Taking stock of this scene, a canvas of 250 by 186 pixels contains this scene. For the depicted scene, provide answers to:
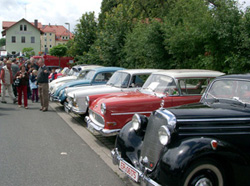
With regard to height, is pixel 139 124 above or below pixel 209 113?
below

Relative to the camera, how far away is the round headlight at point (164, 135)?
354 cm

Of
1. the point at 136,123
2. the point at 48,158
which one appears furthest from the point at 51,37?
the point at 136,123

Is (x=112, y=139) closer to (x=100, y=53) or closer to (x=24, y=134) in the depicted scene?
(x=24, y=134)

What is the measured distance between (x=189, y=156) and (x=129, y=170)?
0.98 m

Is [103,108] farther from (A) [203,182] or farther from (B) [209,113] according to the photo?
(A) [203,182]

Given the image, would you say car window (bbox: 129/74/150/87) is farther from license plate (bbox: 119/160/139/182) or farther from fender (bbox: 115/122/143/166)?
license plate (bbox: 119/160/139/182)

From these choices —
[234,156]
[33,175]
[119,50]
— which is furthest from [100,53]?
[234,156]

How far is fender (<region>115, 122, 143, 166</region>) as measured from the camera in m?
4.34

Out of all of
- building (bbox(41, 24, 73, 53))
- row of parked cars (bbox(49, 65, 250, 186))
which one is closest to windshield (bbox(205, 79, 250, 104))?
row of parked cars (bbox(49, 65, 250, 186))

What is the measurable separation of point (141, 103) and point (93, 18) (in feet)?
68.8

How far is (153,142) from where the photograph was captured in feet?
12.7

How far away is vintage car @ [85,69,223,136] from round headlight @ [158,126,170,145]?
2.48 meters

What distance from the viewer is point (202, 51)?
37.2 ft

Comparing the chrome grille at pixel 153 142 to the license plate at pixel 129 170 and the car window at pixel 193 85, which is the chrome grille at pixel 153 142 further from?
the car window at pixel 193 85
